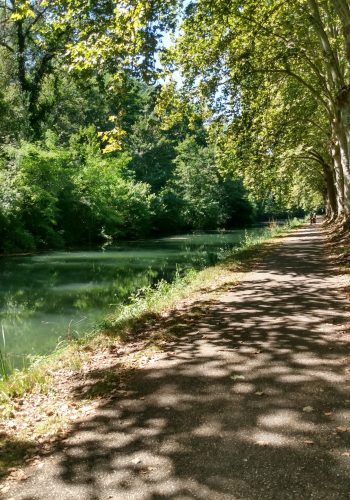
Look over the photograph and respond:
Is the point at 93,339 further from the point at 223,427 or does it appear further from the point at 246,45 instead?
the point at 246,45

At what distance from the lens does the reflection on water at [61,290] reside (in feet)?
38.3

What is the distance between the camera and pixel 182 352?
6.86m

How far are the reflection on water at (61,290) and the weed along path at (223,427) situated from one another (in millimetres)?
3894

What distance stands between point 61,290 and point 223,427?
14141mm

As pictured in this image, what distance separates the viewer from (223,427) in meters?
4.43

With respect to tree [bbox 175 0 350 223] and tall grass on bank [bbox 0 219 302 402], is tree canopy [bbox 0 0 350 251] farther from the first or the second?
tall grass on bank [bbox 0 219 302 402]

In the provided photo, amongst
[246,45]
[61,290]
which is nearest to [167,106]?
[246,45]

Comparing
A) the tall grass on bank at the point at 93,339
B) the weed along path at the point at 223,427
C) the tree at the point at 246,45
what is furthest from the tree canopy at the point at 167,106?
the weed along path at the point at 223,427

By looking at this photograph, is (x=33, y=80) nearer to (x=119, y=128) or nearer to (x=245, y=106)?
(x=245, y=106)

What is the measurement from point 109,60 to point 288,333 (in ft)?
19.5

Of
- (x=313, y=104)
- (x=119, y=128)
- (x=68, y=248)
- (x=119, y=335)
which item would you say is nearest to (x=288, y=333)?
(x=119, y=335)

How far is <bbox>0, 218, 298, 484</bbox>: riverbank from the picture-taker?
188 inches

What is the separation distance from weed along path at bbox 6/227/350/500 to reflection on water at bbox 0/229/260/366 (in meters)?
3.89

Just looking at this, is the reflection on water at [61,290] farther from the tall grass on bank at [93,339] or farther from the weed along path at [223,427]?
the weed along path at [223,427]
